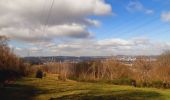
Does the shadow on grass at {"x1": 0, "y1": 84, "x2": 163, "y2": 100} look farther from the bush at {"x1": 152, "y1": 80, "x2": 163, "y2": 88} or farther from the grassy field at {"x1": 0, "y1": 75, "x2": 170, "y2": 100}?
the bush at {"x1": 152, "y1": 80, "x2": 163, "y2": 88}

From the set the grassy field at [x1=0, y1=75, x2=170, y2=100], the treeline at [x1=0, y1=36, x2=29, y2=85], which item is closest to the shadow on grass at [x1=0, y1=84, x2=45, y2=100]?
the grassy field at [x1=0, y1=75, x2=170, y2=100]

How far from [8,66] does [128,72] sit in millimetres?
36379

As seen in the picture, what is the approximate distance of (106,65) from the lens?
90688 millimetres

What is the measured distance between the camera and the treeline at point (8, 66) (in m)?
47.8

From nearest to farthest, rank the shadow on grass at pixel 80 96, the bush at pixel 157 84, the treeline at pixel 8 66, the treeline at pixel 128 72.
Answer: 1. the shadow on grass at pixel 80 96
2. the treeline at pixel 8 66
3. the bush at pixel 157 84
4. the treeline at pixel 128 72

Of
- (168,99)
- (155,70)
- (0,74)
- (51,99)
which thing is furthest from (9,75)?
(155,70)

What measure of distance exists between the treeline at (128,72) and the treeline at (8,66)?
13417 mm

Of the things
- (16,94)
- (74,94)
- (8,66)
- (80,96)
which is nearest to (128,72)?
(8,66)

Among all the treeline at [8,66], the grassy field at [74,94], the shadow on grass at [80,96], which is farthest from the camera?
the treeline at [8,66]

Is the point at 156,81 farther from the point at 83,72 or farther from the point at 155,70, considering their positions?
the point at 83,72

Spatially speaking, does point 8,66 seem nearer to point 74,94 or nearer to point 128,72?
point 74,94

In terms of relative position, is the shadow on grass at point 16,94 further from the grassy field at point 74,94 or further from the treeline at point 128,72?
the treeline at point 128,72

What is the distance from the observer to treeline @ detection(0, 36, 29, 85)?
1882 inches

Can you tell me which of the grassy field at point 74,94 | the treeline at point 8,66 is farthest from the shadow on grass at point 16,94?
the treeline at point 8,66
